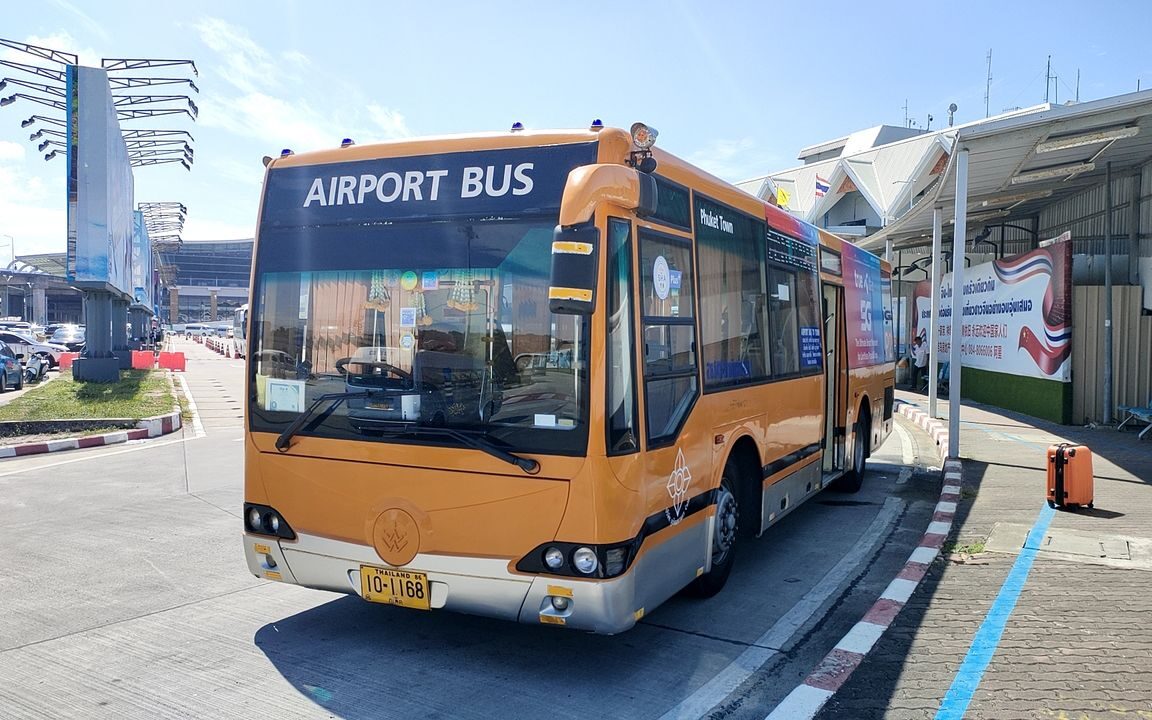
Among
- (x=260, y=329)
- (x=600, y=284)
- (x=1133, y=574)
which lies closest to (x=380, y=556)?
(x=260, y=329)

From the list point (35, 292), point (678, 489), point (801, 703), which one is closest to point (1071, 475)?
point (678, 489)

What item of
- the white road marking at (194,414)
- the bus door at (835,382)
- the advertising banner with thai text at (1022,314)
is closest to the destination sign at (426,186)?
the bus door at (835,382)

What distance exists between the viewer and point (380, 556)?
4574 millimetres

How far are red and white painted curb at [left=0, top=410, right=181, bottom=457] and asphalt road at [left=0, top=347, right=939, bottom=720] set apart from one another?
19.3ft

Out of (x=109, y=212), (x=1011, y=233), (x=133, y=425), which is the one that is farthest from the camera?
(x=1011, y=233)

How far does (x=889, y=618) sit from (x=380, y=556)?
125 inches

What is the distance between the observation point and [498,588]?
434 centimetres

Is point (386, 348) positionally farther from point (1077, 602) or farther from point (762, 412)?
point (1077, 602)

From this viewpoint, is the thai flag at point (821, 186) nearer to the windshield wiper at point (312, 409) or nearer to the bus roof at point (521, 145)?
the bus roof at point (521, 145)

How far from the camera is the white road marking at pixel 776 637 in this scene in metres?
4.20

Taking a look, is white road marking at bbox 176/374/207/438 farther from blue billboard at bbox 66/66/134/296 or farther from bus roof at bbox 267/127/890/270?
bus roof at bbox 267/127/890/270

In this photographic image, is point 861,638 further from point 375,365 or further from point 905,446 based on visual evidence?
point 905,446

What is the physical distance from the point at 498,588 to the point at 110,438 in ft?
41.6

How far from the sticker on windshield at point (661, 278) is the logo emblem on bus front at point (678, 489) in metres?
0.91
